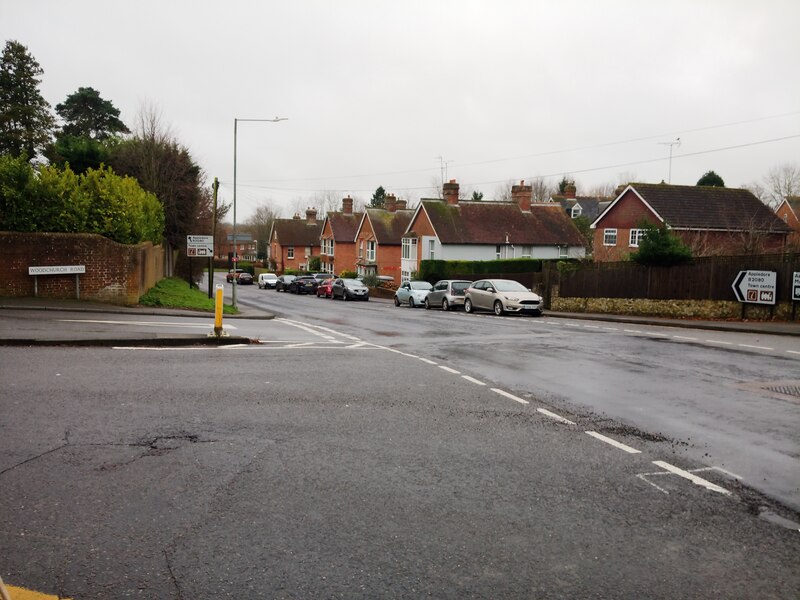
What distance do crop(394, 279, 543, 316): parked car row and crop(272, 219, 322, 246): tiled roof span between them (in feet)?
192

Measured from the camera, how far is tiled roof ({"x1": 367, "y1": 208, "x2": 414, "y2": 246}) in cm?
6538

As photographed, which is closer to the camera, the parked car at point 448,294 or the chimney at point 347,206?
the parked car at point 448,294

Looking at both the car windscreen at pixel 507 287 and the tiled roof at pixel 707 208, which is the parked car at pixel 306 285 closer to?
the tiled roof at pixel 707 208

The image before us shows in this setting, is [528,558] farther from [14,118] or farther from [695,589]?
[14,118]

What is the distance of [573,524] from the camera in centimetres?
471

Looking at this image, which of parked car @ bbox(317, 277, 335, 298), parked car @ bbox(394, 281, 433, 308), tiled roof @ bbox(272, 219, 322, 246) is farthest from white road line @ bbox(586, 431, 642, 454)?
tiled roof @ bbox(272, 219, 322, 246)

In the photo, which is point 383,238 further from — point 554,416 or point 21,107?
point 554,416

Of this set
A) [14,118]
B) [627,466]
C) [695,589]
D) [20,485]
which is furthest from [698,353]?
[14,118]

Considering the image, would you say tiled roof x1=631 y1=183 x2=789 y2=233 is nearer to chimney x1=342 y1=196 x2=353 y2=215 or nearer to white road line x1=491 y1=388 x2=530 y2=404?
white road line x1=491 y1=388 x2=530 y2=404

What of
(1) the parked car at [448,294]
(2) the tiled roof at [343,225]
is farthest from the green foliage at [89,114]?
(1) the parked car at [448,294]

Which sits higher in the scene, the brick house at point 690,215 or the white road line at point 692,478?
the brick house at point 690,215

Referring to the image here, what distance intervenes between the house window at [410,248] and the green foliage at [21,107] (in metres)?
30.8

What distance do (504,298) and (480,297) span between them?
1978mm

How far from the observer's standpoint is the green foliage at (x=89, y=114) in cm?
6353
